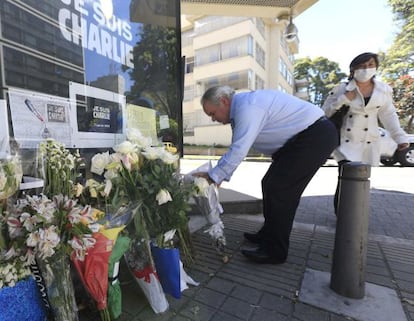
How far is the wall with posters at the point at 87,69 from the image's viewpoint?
1.80 m

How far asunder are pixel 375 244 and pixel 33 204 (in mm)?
3158

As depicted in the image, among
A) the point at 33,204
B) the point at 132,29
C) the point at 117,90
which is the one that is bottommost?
the point at 33,204

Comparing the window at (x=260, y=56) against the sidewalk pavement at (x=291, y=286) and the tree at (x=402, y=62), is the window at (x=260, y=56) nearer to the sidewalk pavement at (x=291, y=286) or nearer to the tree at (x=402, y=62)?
the tree at (x=402, y=62)

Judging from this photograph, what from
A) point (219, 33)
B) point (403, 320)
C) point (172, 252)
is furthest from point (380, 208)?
point (219, 33)

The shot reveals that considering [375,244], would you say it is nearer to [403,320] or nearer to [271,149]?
[403,320]

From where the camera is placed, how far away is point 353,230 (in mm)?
1972

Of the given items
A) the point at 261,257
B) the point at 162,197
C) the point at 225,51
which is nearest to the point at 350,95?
the point at 261,257

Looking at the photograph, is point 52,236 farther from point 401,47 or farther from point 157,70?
point 401,47

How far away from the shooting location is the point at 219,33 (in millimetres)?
21641

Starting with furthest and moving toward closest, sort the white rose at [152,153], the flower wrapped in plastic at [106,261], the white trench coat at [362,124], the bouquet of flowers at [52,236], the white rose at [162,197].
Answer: the white trench coat at [362,124] < the white rose at [152,153] < the white rose at [162,197] < the flower wrapped in plastic at [106,261] < the bouquet of flowers at [52,236]

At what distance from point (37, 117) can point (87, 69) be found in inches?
22.8

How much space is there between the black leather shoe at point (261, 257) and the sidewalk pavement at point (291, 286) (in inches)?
1.7

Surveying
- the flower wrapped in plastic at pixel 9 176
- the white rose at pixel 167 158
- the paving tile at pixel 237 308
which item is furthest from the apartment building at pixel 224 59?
the flower wrapped in plastic at pixel 9 176

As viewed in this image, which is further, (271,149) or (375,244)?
(375,244)
